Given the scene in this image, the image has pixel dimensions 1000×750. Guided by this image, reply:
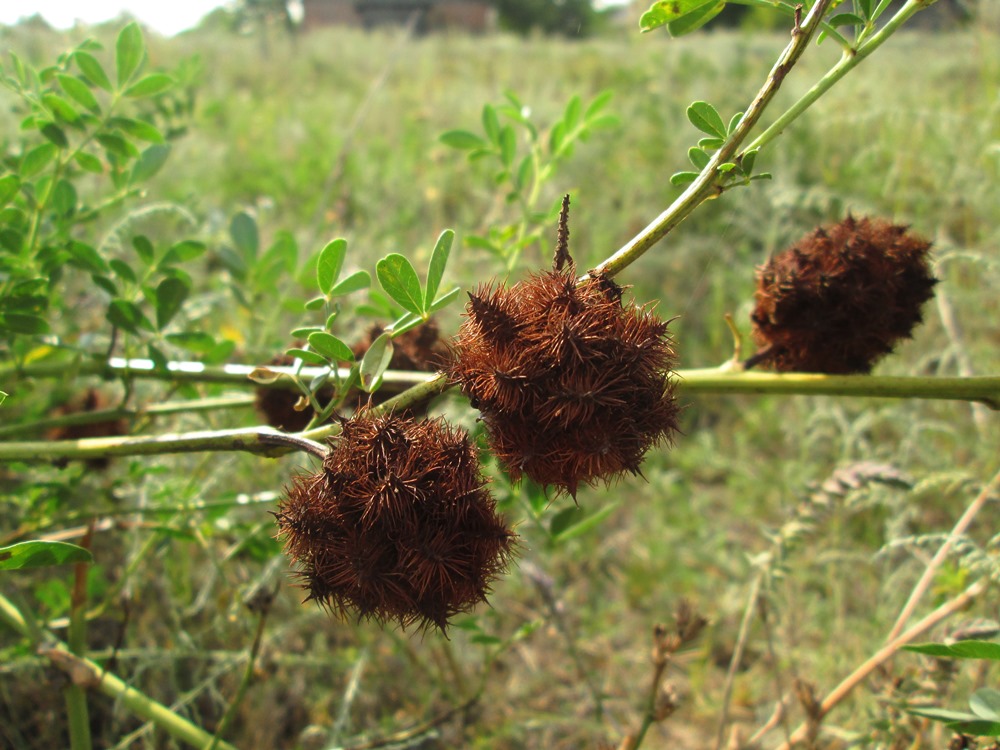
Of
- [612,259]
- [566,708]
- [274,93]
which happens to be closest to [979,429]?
[566,708]

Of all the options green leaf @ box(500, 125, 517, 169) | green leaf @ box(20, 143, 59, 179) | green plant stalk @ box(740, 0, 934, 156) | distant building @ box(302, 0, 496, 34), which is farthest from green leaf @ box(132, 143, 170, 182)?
distant building @ box(302, 0, 496, 34)

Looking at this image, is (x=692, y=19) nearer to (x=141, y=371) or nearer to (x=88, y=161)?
(x=141, y=371)

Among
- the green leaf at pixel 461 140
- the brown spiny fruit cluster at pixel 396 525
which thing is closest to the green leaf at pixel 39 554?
the brown spiny fruit cluster at pixel 396 525

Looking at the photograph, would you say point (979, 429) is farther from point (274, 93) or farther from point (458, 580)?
point (274, 93)

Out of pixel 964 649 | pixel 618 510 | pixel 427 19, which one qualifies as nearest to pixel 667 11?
pixel 964 649

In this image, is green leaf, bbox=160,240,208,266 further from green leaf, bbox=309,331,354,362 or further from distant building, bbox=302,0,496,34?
distant building, bbox=302,0,496,34

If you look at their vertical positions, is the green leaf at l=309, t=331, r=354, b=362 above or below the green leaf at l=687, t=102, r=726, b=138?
below
